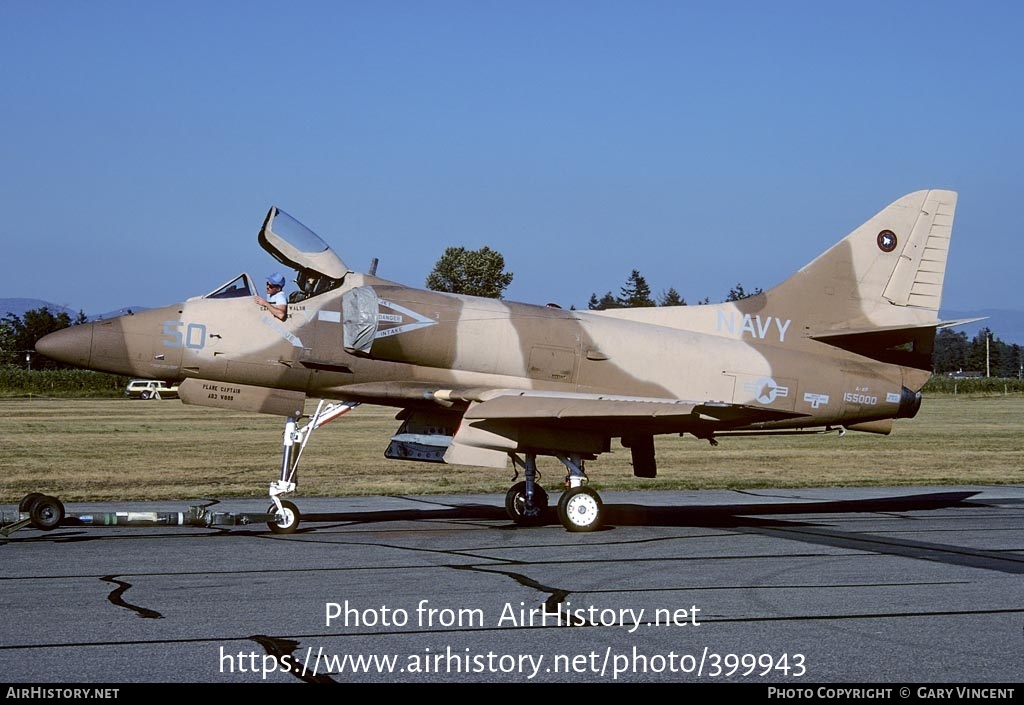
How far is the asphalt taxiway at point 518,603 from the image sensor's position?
7.17 m

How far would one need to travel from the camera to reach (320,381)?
51.2 feet

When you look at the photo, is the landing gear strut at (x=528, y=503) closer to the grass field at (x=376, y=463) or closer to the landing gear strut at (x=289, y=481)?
the landing gear strut at (x=289, y=481)

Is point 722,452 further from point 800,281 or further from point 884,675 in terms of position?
point 884,675

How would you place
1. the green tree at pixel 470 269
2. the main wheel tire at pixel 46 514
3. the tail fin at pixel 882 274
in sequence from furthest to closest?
the green tree at pixel 470 269 → the tail fin at pixel 882 274 → the main wheel tire at pixel 46 514

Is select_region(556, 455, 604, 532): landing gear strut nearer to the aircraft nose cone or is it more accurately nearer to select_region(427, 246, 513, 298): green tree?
the aircraft nose cone

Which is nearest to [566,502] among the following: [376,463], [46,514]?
[46,514]

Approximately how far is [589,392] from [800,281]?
413 cm

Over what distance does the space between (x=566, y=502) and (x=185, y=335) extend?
17.3 feet

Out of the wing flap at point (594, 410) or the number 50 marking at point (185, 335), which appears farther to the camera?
the number 50 marking at point (185, 335)

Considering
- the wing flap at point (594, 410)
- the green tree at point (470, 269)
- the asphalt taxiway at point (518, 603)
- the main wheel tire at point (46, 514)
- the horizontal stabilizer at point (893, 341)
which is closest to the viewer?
the asphalt taxiway at point (518, 603)

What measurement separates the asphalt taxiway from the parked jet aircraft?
1364 mm

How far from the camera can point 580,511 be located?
15.0 meters

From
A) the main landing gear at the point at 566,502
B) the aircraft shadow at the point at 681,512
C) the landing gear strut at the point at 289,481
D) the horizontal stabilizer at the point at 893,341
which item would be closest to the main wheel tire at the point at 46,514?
the landing gear strut at the point at 289,481

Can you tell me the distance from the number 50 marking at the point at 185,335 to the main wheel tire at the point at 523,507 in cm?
473
